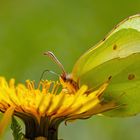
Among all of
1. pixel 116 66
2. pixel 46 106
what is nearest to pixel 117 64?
pixel 116 66

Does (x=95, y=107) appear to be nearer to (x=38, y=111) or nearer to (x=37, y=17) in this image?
(x=38, y=111)

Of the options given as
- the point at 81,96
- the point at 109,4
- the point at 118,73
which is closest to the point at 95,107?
the point at 81,96

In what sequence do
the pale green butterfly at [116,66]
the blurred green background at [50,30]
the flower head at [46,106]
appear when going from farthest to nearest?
the blurred green background at [50,30], the pale green butterfly at [116,66], the flower head at [46,106]

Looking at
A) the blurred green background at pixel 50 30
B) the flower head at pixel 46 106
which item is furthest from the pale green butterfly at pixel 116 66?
the blurred green background at pixel 50 30

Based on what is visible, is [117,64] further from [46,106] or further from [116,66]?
[46,106]

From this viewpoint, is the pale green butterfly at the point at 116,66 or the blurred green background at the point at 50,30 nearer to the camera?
the pale green butterfly at the point at 116,66

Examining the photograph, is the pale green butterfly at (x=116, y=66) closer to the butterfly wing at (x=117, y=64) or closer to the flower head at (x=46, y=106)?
the butterfly wing at (x=117, y=64)

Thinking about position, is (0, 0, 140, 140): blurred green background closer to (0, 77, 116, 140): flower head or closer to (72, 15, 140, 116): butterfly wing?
(72, 15, 140, 116): butterfly wing

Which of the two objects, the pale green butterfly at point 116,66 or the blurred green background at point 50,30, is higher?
the blurred green background at point 50,30
